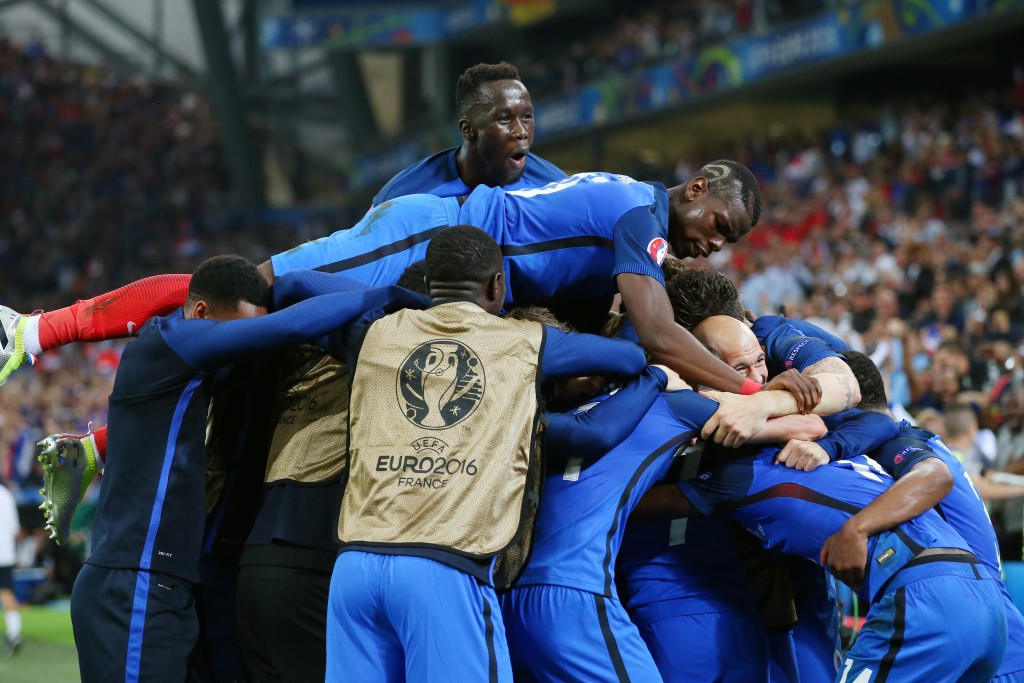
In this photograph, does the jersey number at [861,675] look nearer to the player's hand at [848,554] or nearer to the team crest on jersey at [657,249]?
the player's hand at [848,554]

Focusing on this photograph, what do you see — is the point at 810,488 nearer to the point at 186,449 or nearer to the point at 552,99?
the point at 186,449

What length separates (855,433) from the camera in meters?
4.55

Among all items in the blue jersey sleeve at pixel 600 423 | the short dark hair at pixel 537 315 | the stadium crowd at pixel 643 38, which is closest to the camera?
the blue jersey sleeve at pixel 600 423

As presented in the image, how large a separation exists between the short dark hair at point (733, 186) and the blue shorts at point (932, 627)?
4.89ft

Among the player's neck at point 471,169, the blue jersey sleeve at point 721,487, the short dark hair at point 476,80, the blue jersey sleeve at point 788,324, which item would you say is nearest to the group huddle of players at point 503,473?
the blue jersey sleeve at point 721,487

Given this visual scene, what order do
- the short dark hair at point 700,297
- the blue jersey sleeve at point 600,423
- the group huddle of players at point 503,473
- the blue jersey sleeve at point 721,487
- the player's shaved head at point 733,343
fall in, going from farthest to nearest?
the short dark hair at point 700,297 < the player's shaved head at point 733,343 < the blue jersey sleeve at point 721,487 < the blue jersey sleeve at point 600,423 < the group huddle of players at point 503,473

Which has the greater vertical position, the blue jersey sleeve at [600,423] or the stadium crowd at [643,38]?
the stadium crowd at [643,38]

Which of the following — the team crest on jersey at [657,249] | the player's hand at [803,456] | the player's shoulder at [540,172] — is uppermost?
the player's shoulder at [540,172]

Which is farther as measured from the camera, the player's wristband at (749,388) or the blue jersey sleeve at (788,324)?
the blue jersey sleeve at (788,324)

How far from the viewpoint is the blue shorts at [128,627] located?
4.01 m

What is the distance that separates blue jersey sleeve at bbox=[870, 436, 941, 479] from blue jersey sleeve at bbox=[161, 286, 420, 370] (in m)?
1.92

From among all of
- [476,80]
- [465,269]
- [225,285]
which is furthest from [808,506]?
[476,80]

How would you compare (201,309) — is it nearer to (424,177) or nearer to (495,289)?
(495,289)

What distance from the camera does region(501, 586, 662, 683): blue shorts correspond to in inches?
151
